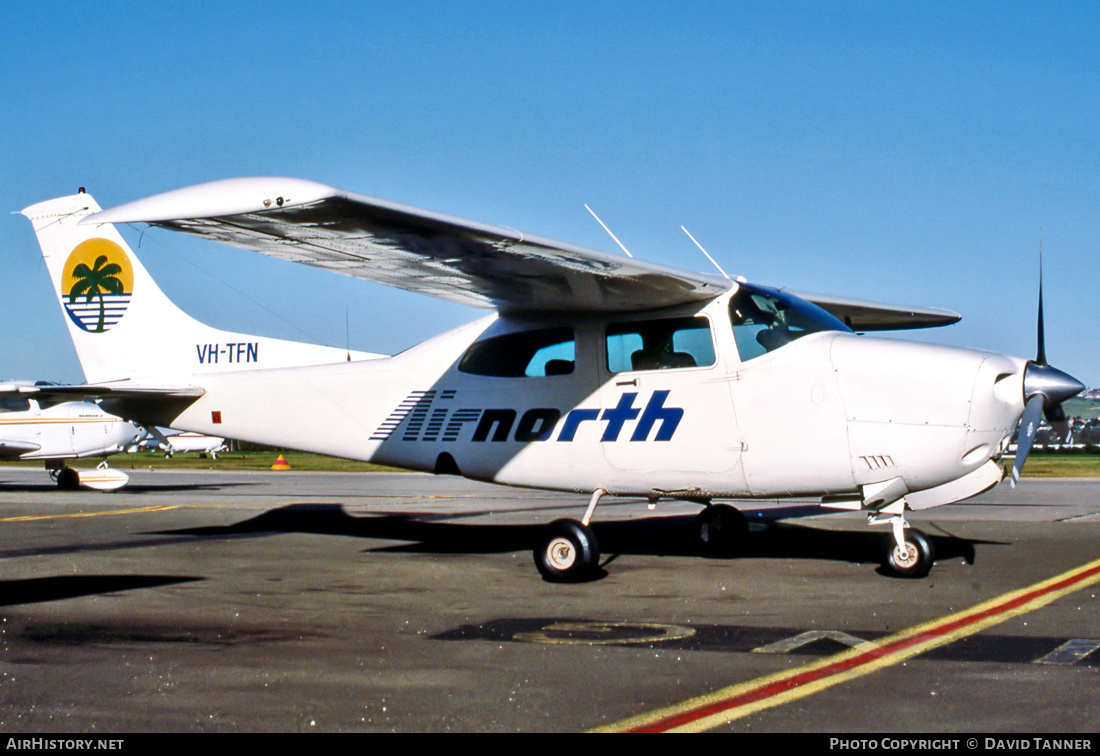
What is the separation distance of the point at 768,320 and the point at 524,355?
239 centimetres

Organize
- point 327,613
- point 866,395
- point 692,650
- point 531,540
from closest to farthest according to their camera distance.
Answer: point 692,650
point 327,613
point 866,395
point 531,540

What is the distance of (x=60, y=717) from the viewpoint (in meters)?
4.20

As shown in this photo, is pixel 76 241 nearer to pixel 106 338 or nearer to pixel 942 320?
pixel 106 338

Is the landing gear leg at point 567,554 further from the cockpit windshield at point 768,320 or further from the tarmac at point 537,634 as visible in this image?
the cockpit windshield at point 768,320

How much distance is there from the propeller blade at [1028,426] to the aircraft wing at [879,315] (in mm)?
3831

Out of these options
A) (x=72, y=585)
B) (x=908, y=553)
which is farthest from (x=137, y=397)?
(x=908, y=553)

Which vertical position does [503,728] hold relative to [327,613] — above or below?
above

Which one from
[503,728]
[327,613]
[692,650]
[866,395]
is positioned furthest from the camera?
[866,395]

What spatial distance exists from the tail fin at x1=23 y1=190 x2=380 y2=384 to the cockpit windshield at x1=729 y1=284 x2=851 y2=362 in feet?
16.6

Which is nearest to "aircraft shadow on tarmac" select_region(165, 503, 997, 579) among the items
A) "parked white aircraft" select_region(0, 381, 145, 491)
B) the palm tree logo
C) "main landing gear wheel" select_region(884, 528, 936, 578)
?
"main landing gear wheel" select_region(884, 528, 936, 578)

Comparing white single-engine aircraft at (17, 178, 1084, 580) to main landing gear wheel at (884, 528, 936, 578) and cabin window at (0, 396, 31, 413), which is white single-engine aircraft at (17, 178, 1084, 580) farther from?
cabin window at (0, 396, 31, 413)

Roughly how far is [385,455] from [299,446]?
119cm

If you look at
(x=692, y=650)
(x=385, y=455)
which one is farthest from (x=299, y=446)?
(x=692, y=650)

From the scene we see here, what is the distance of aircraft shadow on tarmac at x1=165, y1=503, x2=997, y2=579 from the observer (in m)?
10.2
